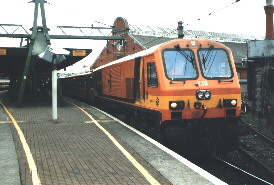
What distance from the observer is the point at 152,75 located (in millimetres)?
9688

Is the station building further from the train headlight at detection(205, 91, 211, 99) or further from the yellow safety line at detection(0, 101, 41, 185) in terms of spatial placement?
the yellow safety line at detection(0, 101, 41, 185)

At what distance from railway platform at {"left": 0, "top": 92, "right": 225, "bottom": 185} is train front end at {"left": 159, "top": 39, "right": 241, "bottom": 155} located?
1121 millimetres

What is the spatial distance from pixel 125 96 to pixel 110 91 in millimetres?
2917

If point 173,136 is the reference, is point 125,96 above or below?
above

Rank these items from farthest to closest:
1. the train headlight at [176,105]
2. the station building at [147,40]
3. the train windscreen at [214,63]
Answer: the station building at [147,40], the train windscreen at [214,63], the train headlight at [176,105]

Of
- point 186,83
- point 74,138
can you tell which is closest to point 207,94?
point 186,83

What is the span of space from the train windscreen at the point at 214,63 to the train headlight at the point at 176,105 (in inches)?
45.6

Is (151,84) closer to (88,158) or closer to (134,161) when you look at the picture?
(134,161)

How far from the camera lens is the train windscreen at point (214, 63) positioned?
9.60 m

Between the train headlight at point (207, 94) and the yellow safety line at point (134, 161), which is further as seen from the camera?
the train headlight at point (207, 94)

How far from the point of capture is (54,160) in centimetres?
725

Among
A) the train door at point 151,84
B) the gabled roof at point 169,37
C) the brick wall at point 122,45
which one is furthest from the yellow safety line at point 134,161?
the brick wall at point 122,45

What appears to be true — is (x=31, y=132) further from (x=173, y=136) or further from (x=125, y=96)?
(x=173, y=136)

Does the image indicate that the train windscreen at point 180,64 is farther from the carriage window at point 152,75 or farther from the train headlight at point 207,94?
the train headlight at point 207,94
